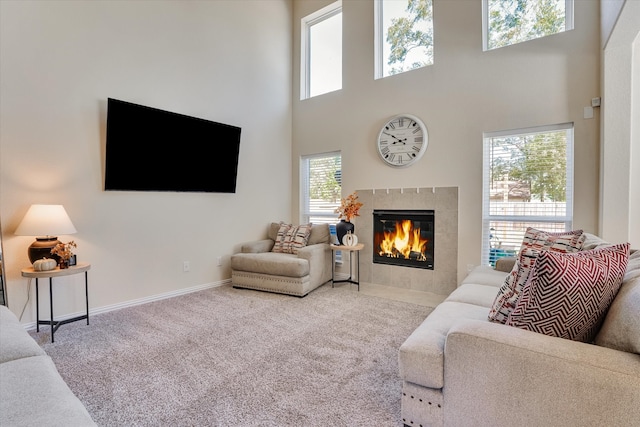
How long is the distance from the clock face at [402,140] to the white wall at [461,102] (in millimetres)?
96

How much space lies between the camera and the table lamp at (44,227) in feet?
8.43

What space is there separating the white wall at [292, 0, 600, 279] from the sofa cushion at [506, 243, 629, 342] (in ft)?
7.77

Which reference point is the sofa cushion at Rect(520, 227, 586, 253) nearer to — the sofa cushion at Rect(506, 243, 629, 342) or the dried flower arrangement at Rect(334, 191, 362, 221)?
the sofa cushion at Rect(506, 243, 629, 342)

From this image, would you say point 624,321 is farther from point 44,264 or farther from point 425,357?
point 44,264

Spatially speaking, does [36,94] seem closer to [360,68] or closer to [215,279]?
[215,279]

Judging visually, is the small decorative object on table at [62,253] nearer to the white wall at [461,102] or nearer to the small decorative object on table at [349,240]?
the small decorative object on table at [349,240]

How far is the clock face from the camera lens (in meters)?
4.01

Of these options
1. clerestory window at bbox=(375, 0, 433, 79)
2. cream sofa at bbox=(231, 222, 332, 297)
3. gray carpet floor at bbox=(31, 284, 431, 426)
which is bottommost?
gray carpet floor at bbox=(31, 284, 431, 426)

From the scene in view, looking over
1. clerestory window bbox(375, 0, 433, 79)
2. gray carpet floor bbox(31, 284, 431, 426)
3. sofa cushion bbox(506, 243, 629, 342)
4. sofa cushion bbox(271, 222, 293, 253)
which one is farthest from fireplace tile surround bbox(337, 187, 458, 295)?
sofa cushion bbox(506, 243, 629, 342)

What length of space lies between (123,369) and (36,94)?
2533 mm

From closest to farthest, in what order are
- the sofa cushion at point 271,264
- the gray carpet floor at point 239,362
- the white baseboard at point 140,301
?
the gray carpet floor at point 239,362, the white baseboard at point 140,301, the sofa cushion at point 271,264

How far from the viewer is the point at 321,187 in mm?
5043

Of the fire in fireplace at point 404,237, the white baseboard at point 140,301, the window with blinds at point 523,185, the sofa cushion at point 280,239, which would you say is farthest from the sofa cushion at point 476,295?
the white baseboard at point 140,301

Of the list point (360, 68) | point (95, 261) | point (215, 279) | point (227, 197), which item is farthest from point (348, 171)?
point (95, 261)
